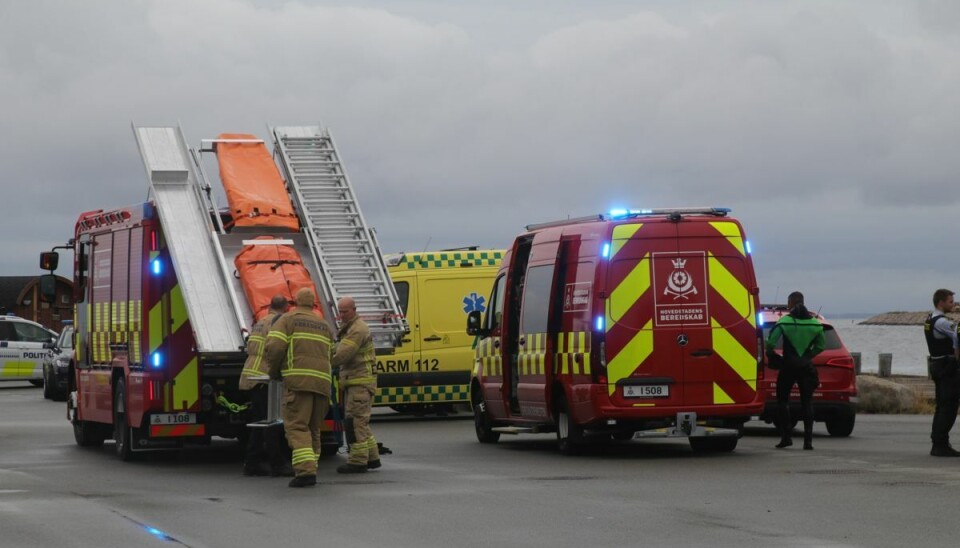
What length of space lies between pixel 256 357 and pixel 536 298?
407 cm

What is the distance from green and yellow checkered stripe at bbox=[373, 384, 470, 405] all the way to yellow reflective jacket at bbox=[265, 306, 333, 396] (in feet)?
34.7

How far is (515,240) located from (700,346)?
342cm

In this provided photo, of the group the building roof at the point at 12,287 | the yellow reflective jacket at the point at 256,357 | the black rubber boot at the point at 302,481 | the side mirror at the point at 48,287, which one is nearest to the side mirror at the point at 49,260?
the side mirror at the point at 48,287

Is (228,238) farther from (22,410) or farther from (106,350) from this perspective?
(22,410)

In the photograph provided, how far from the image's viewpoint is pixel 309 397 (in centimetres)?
1531

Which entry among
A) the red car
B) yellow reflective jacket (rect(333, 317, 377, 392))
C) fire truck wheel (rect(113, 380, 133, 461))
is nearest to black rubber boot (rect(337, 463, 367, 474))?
yellow reflective jacket (rect(333, 317, 377, 392))

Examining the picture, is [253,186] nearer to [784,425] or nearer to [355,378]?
[355,378]

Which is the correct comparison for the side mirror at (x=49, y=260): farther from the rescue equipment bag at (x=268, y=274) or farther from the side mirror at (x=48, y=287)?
the rescue equipment bag at (x=268, y=274)

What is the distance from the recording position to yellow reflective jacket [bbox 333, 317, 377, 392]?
16.0 metres

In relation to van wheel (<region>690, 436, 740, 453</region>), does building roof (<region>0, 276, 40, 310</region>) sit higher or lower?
higher

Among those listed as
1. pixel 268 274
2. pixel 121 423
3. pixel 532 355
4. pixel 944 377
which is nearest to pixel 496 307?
pixel 532 355

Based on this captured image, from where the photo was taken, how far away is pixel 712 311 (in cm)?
1753

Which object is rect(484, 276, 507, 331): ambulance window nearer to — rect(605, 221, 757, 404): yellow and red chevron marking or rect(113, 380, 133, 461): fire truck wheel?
rect(605, 221, 757, 404): yellow and red chevron marking

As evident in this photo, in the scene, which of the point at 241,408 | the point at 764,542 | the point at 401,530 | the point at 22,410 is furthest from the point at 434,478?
the point at 22,410
